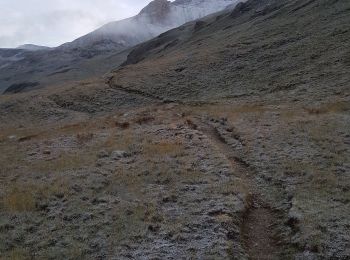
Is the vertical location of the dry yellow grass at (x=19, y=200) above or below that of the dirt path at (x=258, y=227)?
above

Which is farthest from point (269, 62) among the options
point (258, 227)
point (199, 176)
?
point (258, 227)

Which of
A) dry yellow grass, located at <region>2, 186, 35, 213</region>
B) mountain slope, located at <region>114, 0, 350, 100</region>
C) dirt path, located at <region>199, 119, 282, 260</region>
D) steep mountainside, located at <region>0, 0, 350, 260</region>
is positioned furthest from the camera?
mountain slope, located at <region>114, 0, 350, 100</region>

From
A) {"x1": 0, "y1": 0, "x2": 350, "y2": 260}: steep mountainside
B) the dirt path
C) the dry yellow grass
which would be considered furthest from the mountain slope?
the dry yellow grass

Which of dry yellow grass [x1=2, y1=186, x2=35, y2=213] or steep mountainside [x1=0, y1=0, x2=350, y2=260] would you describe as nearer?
steep mountainside [x1=0, y1=0, x2=350, y2=260]

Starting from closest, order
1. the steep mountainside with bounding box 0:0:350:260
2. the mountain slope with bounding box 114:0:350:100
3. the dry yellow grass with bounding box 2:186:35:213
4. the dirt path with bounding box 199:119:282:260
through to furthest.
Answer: the dirt path with bounding box 199:119:282:260 → the steep mountainside with bounding box 0:0:350:260 → the dry yellow grass with bounding box 2:186:35:213 → the mountain slope with bounding box 114:0:350:100

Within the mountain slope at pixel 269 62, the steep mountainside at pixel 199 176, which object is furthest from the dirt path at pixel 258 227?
the mountain slope at pixel 269 62

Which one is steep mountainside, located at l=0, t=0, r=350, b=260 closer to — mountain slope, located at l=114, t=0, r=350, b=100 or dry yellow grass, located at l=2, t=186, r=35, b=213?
dry yellow grass, located at l=2, t=186, r=35, b=213

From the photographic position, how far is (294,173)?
2281 centimetres

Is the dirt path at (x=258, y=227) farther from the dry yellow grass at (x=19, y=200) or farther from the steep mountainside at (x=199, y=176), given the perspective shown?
the dry yellow grass at (x=19, y=200)

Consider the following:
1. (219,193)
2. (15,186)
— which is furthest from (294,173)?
(15,186)

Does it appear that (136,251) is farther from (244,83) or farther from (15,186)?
(244,83)

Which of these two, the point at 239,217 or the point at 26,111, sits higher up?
the point at 26,111

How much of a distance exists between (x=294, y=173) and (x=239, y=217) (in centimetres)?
560

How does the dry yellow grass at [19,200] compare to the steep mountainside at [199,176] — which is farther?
the dry yellow grass at [19,200]
